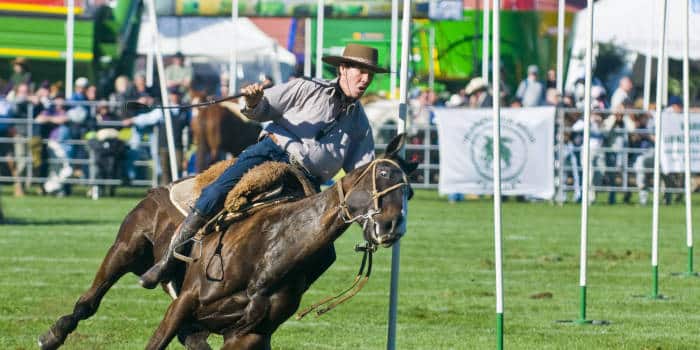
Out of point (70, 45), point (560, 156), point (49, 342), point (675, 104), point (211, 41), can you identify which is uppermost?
point (211, 41)

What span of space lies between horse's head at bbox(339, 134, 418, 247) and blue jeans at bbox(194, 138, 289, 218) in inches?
48.9

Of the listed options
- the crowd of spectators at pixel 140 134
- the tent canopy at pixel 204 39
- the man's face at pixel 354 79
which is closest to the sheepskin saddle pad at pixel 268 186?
the man's face at pixel 354 79

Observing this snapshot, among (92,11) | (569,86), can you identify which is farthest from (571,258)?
(92,11)

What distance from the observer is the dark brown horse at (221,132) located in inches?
908

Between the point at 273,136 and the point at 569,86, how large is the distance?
22722mm

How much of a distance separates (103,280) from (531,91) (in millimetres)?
18942

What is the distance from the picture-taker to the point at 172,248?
923 centimetres

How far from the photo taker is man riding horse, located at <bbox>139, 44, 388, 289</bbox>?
892 centimetres

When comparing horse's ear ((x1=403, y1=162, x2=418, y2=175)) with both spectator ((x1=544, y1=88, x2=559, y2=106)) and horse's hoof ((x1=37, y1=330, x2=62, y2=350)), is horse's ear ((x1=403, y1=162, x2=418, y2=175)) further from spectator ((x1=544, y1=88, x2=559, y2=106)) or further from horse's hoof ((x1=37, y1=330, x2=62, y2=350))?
spectator ((x1=544, y1=88, x2=559, y2=106))

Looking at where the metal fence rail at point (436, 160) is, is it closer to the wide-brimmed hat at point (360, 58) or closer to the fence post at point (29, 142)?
the fence post at point (29, 142)

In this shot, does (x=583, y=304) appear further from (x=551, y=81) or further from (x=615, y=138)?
(x=551, y=81)

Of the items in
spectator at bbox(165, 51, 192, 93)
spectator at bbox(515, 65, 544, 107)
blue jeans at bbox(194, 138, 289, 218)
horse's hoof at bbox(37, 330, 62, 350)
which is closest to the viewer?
blue jeans at bbox(194, 138, 289, 218)

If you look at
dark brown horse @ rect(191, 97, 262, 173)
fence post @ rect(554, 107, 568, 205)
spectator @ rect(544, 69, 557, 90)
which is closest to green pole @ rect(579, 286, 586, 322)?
dark brown horse @ rect(191, 97, 262, 173)

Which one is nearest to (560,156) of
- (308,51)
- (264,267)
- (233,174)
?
(308,51)
